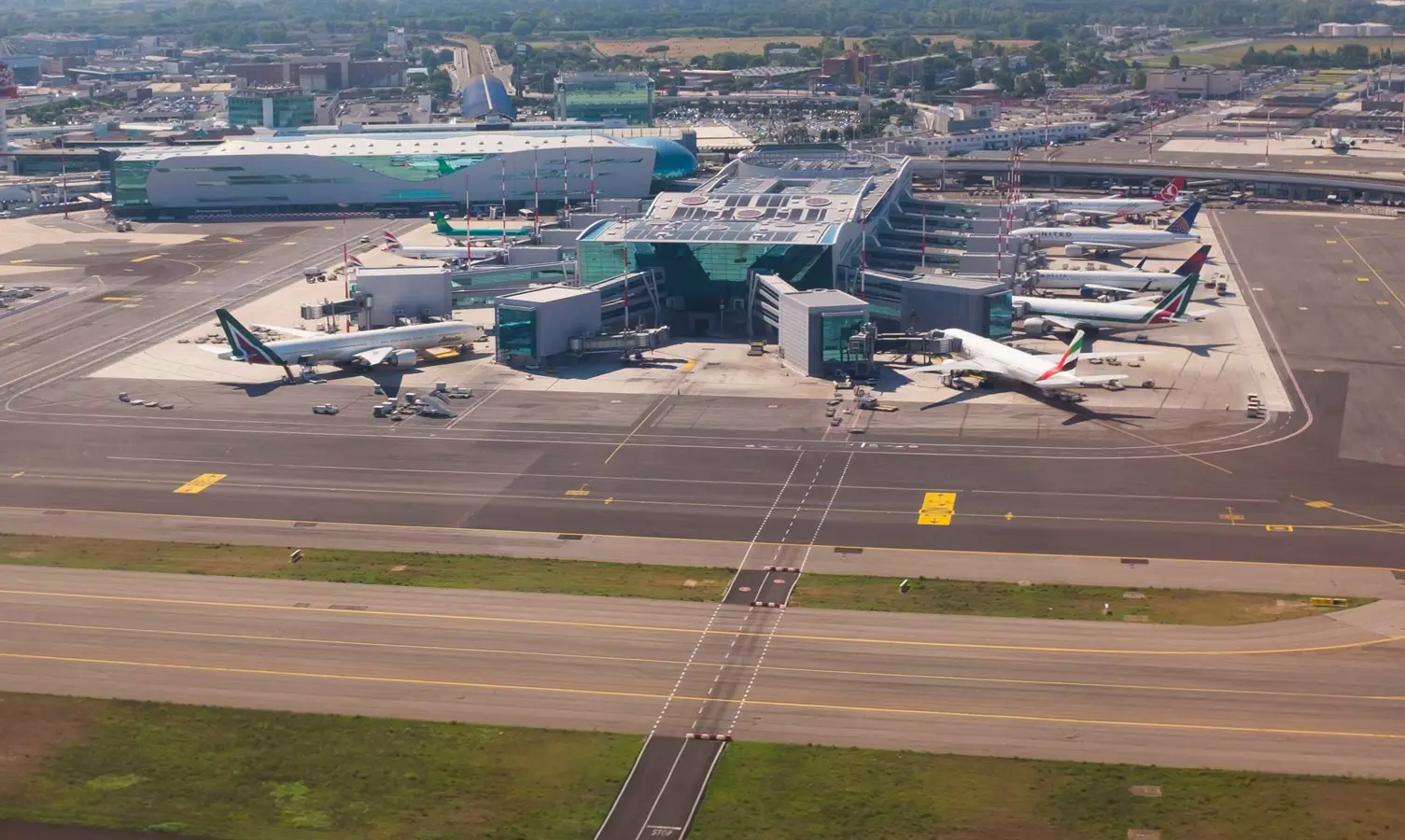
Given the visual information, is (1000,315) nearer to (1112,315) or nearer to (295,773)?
(1112,315)

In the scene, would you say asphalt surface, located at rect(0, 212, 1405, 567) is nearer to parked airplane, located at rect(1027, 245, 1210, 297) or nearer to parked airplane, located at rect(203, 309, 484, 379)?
parked airplane, located at rect(203, 309, 484, 379)

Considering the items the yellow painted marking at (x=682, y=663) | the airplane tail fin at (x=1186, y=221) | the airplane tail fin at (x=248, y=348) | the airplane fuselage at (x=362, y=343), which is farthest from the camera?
the airplane tail fin at (x=1186, y=221)

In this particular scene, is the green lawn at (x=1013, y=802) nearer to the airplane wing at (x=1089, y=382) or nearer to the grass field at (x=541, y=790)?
the grass field at (x=541, y=790)

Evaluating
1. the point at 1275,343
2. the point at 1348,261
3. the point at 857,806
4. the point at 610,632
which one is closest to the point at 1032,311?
the point at 1275,343

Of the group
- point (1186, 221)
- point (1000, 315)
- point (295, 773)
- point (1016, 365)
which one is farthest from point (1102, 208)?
point (295, 773)

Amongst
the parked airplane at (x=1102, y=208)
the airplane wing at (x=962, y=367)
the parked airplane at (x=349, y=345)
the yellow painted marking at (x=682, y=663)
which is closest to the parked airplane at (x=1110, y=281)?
the airplane wing at (x=962, y=367)

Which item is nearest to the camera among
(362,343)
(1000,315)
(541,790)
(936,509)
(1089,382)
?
(541,790)
